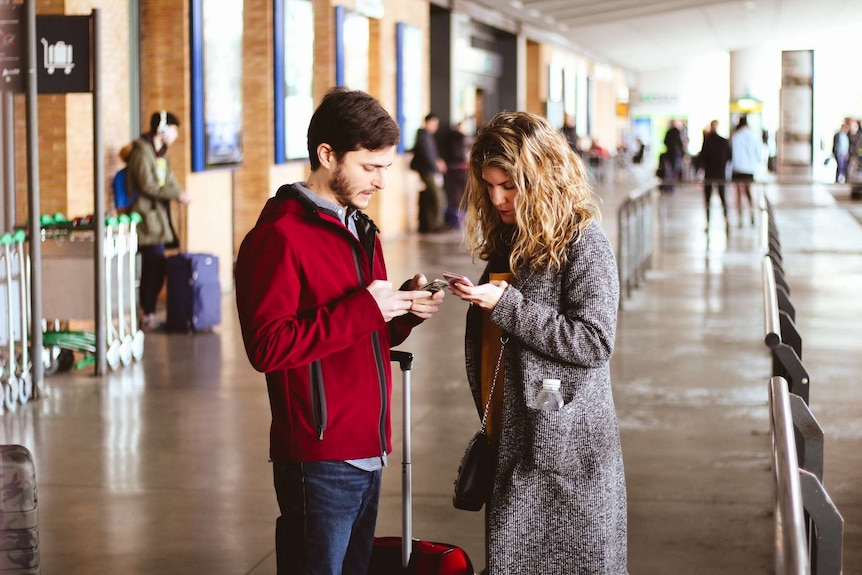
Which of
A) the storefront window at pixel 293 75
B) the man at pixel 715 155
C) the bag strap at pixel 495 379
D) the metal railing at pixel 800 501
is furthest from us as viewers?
the man at pixel 715 155

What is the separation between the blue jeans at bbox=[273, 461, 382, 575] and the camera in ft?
9.64

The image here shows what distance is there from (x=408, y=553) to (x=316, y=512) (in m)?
0.71

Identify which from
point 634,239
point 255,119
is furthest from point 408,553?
point 255,119

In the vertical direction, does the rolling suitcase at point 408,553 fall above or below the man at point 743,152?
below

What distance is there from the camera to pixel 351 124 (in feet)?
9.43

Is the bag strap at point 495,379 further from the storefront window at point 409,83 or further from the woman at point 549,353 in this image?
the storefront window at point 409,83

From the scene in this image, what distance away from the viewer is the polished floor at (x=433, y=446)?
5203mm

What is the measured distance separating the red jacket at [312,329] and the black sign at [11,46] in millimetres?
5381

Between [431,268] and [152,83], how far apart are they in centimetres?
453

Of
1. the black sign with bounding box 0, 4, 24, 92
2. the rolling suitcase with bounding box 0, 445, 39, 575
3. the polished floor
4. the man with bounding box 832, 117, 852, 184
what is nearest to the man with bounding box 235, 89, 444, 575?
the rolling suitcase with bounding box 0, 445, 39, 575

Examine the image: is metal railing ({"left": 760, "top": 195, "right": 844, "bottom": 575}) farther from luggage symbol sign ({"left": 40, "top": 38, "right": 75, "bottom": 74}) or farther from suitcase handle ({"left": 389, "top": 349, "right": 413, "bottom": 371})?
luggage symbol sign ({"left": 40, "top": 38, "right": 75, "bottom": 74})

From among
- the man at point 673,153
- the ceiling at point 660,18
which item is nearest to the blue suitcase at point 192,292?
the ceiling at point 660,18

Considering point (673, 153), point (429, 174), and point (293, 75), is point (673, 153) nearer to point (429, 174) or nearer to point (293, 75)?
point (429, 174)

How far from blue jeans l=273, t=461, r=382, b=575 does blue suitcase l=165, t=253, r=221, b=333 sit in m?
7.64
